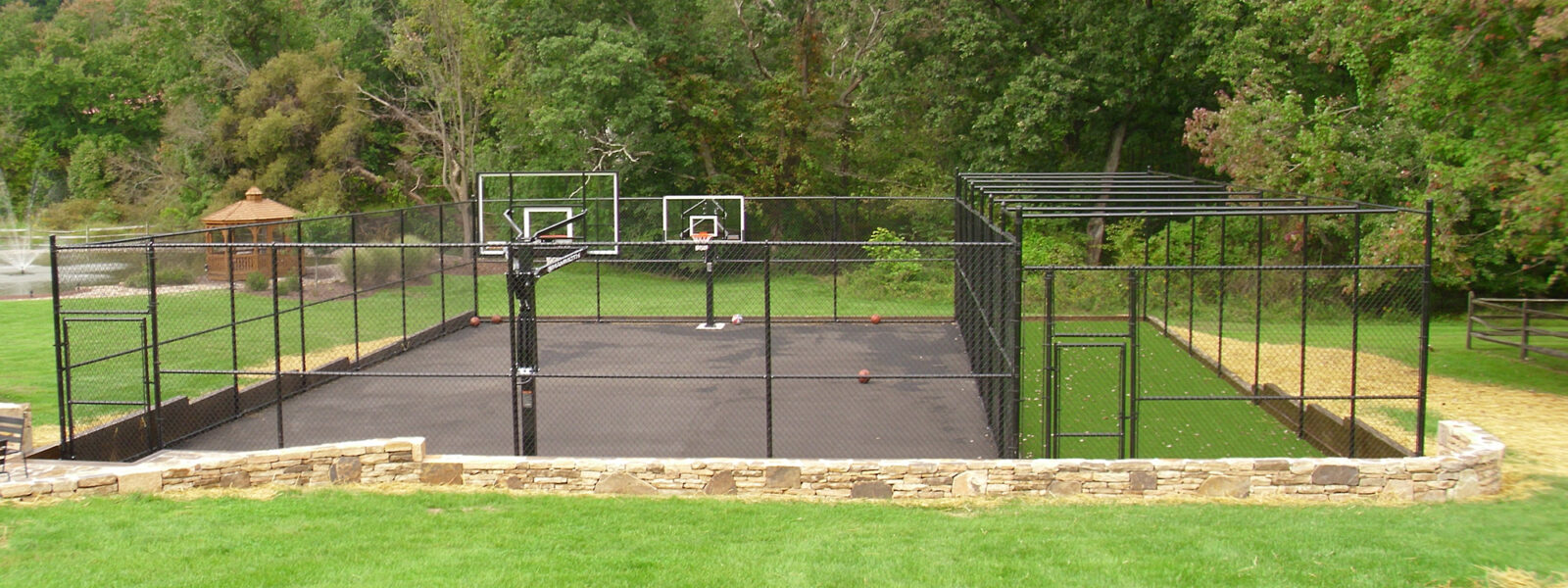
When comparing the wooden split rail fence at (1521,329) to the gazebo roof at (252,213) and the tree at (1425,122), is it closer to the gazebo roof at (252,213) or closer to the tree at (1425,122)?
the tree at (1425,122)

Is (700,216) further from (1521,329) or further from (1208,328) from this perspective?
Answer: (1521,329)

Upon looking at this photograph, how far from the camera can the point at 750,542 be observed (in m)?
7.92

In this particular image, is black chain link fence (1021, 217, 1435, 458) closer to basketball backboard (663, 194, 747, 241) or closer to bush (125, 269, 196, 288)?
basketball backboard (663, 194, 747, 241)

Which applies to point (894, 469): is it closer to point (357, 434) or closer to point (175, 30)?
point (357, 434)

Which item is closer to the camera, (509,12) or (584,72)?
(584,72)

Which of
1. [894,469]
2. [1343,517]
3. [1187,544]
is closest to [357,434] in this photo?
[894,469]

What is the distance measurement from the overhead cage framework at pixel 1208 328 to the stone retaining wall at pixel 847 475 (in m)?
0.69

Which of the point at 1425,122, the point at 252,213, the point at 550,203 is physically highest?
the point at 1425,122

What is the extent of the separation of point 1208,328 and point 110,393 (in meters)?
17.2

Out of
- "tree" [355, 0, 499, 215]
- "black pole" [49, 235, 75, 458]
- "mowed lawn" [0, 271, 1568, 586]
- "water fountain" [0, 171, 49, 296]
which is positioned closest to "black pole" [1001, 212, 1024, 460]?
"mowed lawn" [0, 271, 1568, 586]

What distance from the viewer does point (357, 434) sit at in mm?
12531

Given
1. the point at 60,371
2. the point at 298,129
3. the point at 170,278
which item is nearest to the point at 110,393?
the point at 60,371

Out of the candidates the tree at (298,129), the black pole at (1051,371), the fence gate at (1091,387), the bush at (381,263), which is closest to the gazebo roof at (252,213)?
the bush at (381,263)

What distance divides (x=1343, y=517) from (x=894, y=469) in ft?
10.8
